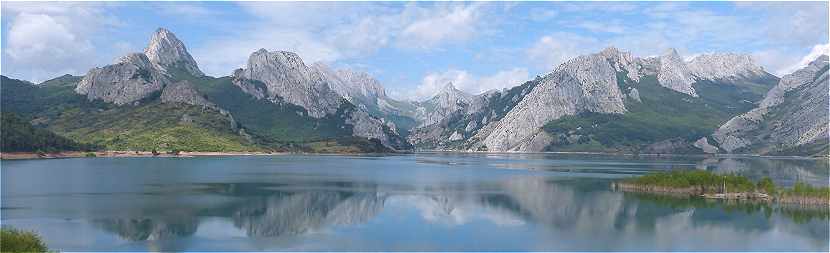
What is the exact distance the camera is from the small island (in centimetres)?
11712

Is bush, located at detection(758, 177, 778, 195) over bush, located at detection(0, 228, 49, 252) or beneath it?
over

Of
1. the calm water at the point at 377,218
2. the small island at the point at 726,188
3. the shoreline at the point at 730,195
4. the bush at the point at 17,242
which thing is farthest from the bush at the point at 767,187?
the bush at the point at 17,242

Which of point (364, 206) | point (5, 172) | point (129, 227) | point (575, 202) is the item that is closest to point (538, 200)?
point (575, 202)

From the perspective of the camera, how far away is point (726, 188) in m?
128

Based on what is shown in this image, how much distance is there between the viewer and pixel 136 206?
10088 centimetres

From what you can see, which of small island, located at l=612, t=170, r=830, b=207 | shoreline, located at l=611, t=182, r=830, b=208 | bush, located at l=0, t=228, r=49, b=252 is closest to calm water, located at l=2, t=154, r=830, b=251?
shoreline, located at l=611, t=182, r=830, b=208

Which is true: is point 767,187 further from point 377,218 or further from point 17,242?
point 17,242

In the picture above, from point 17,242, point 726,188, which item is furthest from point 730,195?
point 17,242

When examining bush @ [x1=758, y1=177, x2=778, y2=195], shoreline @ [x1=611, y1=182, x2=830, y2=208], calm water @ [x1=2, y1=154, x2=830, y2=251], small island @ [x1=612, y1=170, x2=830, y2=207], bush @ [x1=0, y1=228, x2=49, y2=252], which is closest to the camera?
bush @ [x1=0, y1=228, x2=49, y2=252]

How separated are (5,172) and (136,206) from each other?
7958cm

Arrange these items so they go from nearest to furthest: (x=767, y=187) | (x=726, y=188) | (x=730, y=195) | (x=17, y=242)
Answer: (x=17, y=242)
(x=730, y=195)
(x=767, y=187)
(x=726, y=188)

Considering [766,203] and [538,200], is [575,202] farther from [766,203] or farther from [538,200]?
[766,203]

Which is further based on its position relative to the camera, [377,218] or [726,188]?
[726,188]

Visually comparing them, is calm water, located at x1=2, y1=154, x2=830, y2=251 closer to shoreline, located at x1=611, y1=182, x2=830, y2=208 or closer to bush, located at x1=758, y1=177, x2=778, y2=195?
shoreline, located at x1=611, y1=182, x2=830, y2=208
